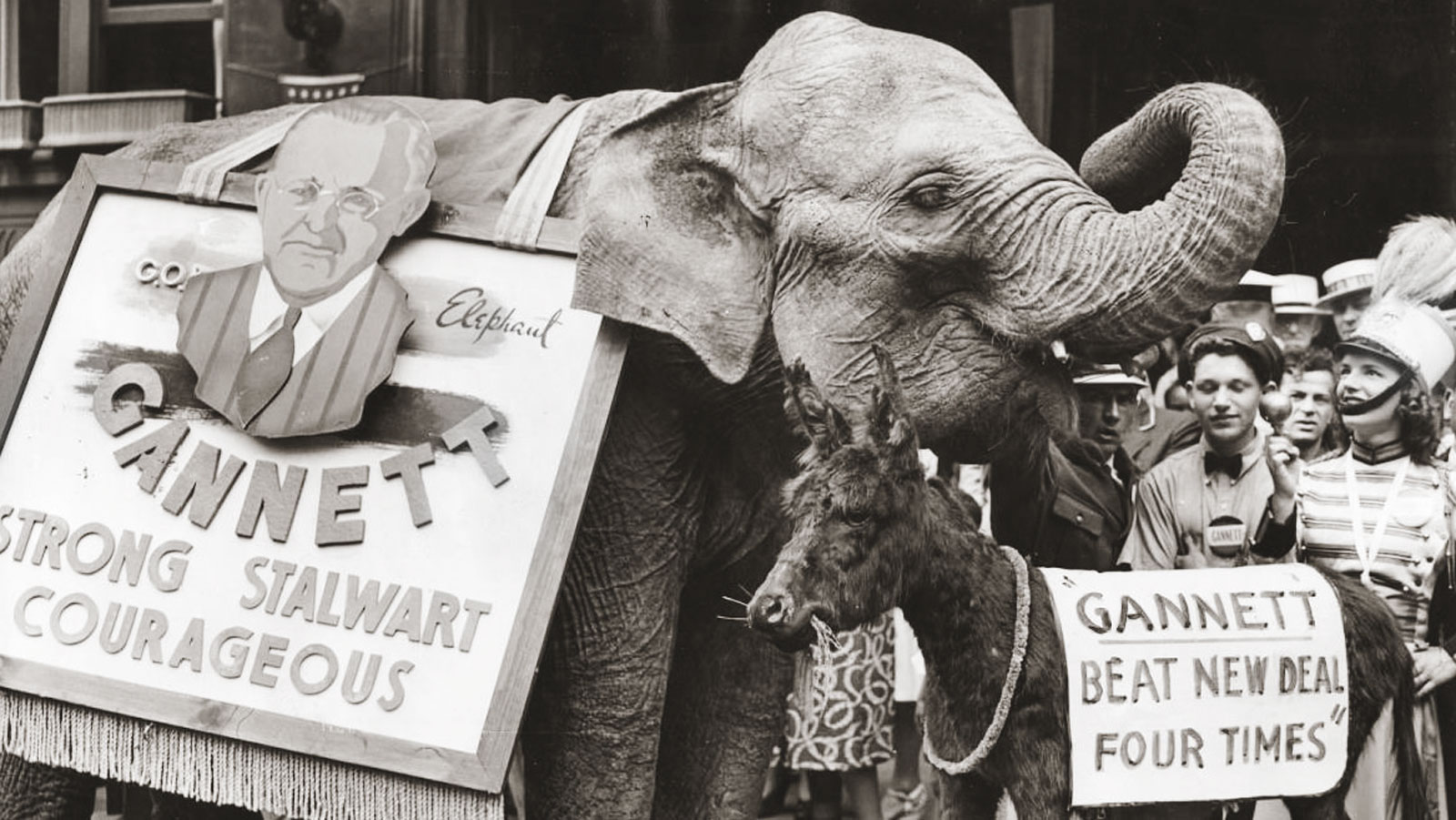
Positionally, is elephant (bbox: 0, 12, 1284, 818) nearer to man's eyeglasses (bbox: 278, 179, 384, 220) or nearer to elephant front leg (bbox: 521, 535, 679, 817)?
elephant front leg (bbox: 521, 535, 679, 817)

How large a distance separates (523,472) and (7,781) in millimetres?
1226

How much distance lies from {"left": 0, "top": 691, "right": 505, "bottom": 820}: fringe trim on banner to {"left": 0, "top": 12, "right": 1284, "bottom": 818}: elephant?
0.29 m

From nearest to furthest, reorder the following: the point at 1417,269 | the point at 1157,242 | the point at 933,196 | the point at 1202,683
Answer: the point at 1157,242 < the point at 933,196 < the point at 1202,683 < the point at 1417,269

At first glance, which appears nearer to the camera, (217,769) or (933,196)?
(933,196)

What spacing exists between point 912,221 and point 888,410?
12.2 inches

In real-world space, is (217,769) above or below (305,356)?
below

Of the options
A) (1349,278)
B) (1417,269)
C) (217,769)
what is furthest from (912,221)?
(1349,278)

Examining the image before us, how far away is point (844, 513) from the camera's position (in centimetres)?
353

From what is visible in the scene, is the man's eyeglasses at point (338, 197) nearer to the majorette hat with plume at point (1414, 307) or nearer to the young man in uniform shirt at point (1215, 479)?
the young man in uniform shirt at point (1215, 479)

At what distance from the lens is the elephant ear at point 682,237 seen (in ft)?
11.8

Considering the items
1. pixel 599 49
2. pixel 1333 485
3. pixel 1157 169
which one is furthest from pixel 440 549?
pixel 599 49

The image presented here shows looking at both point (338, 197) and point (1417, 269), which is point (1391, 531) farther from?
point (338, 197)

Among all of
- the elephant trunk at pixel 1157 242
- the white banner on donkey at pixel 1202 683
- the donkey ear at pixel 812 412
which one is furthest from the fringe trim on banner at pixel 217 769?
the elephant trunk at pixel 1157 242

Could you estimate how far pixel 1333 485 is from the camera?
4.80m
